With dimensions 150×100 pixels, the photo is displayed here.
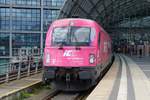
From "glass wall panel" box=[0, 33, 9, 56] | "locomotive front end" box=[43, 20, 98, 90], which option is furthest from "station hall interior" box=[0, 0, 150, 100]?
"locomotive front end" box=[43, 20, 98, 90]

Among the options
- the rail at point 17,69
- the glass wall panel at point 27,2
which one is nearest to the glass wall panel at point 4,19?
the glass wall panel at point 27,2

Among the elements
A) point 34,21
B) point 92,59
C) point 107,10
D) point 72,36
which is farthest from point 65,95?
point 34,21

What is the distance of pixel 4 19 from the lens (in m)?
76.8

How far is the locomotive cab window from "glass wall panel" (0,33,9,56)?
2225 inches

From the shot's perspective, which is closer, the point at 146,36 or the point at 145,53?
the point at 145,53

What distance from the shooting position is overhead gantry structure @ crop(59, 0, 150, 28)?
42769mm

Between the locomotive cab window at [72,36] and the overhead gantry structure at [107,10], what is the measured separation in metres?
18.1

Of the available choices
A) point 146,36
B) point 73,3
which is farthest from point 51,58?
point 146,36

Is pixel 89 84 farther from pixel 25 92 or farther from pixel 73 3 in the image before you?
pixel 73 3

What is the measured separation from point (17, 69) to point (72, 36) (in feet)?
14.0

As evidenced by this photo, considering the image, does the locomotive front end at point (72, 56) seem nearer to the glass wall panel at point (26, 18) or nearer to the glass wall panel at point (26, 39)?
the glass wall panel at point (26, 39)

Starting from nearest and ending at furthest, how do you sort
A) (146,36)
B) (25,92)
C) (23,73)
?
(25,92) < (23,73) < (146,36)

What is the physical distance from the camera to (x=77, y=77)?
17.4m

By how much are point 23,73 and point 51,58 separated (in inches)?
166
